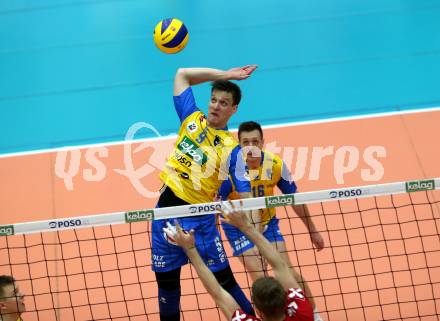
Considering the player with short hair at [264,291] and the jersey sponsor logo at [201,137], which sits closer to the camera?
the player with short hair at [264,291]

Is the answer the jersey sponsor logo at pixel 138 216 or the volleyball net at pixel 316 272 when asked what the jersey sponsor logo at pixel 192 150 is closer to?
the jersey sponsor logo at pixel 138 216

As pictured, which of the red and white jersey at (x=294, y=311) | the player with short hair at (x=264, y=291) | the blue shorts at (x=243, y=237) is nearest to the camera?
the player with short hair at (x=264, y=291)

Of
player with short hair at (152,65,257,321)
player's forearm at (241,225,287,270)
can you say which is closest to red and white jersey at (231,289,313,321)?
player's forearm at (241,225,287,270)

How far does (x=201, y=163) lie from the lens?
22.2 feet

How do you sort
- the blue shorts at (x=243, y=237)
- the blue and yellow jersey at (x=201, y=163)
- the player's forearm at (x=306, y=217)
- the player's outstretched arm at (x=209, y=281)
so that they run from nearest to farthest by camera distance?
the player's outstretched arm at (x=209, y=281) < the blue and yellow jersey at (x=201, y=163) < the blue shorts at (x=243, y=237) < the player's forearm at (x=306, y=217)

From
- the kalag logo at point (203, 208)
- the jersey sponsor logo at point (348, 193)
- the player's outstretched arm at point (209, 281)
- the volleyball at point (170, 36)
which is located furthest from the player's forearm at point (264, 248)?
the volleyball at point (170, 36)

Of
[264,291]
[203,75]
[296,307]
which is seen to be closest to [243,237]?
[203,75]

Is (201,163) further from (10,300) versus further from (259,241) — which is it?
(10,300)

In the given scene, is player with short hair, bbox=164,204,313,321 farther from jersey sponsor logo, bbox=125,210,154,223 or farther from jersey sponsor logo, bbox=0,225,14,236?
jersey sponsor logo, bbox=0,225,14,236

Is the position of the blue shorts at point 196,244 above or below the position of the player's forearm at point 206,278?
above

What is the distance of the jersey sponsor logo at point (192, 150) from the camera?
22.2 feet

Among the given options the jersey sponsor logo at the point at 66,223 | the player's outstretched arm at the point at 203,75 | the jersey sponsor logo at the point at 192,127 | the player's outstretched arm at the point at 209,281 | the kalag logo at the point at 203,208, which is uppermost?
the player's outstretched arm at the point at 203,75

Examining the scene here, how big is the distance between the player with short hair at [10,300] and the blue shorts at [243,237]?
230 centimetres

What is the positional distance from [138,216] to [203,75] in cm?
160
